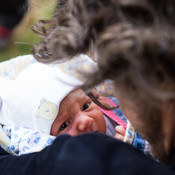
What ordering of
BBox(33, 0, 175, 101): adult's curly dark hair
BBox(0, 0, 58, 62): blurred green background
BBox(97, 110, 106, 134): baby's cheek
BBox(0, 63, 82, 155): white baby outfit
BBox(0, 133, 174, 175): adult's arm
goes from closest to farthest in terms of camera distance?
BBox(33, 0, 175, 101): adult's curly dark hair, BBox(0, 133, 174, 175): adult's arm, BBox(0, 63, 82, 155): white baby outfit, BBox(97, 110, 106, 134): baby's cheek, BBox(0, 0, 58, 62): blurred green background

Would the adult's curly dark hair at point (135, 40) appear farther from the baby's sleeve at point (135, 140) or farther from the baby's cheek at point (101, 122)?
the baby's cheek at point (101, 122)

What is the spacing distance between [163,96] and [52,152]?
0.34m

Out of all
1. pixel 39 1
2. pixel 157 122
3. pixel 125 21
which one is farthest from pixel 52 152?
pixel 39 1

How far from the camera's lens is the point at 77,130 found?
116 cm

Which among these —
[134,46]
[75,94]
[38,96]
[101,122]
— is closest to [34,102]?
[38,96]

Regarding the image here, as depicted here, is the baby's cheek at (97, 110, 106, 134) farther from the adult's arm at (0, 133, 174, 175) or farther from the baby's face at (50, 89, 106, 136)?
the adult's arm at (0, 133, 174, 175)

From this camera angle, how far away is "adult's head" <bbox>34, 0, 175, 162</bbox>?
44 cm

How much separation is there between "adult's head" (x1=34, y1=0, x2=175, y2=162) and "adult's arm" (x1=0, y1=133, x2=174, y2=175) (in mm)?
88

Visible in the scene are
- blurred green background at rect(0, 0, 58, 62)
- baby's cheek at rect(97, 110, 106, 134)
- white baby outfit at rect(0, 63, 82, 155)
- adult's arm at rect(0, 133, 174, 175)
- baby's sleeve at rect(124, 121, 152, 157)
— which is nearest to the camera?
adult's arm at rect(0, 133, 174, 175)

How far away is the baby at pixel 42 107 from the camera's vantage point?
3.66 ft

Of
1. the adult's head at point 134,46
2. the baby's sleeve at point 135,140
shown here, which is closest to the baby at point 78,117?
the baby's sleeve at point 135,140

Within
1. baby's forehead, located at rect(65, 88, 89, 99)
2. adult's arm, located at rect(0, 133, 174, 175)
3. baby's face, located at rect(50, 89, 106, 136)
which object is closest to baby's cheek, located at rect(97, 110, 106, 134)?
baby's face, located at rect(50, 89, 106, 136)

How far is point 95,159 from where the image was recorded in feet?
2.00

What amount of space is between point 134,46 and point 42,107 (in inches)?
29.0
